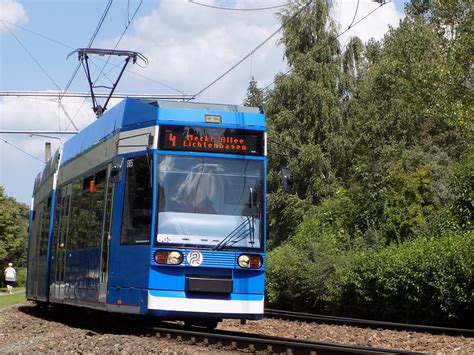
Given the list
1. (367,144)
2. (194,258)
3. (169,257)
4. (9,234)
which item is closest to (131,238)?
(169,257)

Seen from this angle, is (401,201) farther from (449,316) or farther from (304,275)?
(449,316)

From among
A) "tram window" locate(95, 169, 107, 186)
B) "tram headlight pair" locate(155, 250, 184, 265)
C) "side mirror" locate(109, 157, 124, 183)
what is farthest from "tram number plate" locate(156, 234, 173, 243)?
"tram window" locate(95, 169, 107, 186)

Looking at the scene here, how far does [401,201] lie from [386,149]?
49.2 feet

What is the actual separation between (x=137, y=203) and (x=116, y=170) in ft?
2.04

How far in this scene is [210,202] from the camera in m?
14.0

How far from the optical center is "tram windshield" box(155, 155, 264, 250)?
1392 cm

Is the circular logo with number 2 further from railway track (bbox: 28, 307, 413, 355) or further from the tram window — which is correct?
the tram window

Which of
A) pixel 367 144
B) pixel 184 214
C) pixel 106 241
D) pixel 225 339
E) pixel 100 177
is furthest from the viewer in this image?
pixel 367 144

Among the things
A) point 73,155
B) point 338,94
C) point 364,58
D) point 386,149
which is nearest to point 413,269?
point 73,155

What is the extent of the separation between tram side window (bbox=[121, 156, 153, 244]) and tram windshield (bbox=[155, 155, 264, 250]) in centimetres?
25

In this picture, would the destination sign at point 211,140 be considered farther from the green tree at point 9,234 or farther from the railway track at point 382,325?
Result: the green tree at point 9,234

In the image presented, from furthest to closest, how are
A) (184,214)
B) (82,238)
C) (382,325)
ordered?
(382,325) → (82,238) → (184,214)

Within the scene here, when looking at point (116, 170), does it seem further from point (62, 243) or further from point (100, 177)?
point (62, 243)

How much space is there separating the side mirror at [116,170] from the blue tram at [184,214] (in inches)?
0.6
